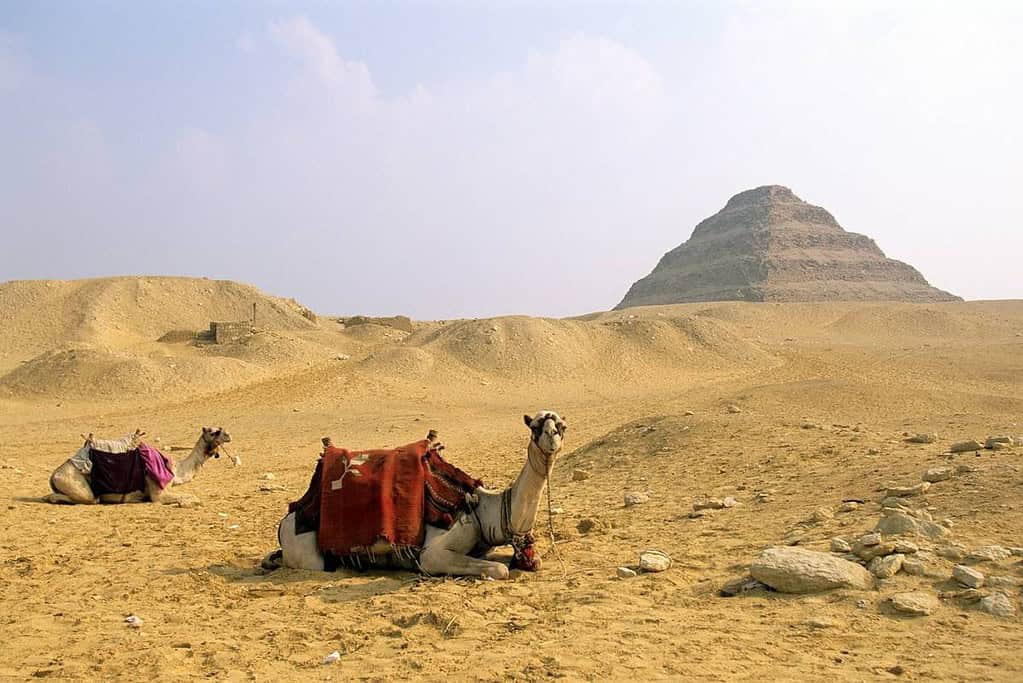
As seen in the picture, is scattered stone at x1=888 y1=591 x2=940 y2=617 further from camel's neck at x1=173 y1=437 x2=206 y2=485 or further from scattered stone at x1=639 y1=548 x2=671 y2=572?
camel's neck at x1=173 y1=437 x2=206 y2=485

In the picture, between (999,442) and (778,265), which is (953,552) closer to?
(999,442)

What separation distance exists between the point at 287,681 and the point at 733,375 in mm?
26660

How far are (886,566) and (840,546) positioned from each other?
510 mm

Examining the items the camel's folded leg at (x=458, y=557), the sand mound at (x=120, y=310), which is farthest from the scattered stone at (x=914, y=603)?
the sand mound at (x=120, y=310)

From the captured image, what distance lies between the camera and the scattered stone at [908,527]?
5586 mm

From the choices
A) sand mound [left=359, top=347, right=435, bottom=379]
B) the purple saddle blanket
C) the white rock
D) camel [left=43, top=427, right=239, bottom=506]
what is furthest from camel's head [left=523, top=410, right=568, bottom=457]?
sand mound [left=359, top=347, right=435, bottom=379]

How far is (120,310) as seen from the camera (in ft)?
147

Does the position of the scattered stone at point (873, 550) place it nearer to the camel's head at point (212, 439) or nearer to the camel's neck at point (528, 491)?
the camel's neck at point (528, 491)

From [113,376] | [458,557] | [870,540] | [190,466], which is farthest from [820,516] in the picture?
[113,376]

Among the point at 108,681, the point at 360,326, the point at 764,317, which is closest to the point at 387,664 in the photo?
the point at 108,681

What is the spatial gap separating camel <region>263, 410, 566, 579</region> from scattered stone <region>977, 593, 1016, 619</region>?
2.59 m

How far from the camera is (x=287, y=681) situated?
4.01m

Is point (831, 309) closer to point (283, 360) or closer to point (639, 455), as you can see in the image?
point (283, 360)

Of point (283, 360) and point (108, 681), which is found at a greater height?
point (283, 360)
